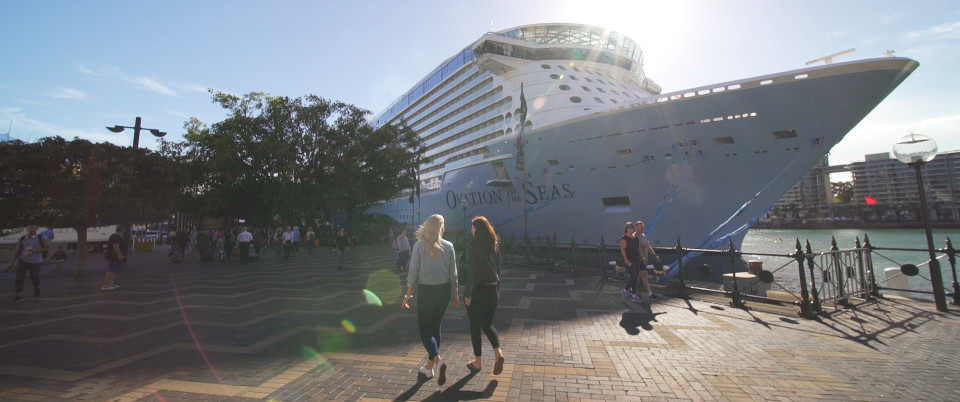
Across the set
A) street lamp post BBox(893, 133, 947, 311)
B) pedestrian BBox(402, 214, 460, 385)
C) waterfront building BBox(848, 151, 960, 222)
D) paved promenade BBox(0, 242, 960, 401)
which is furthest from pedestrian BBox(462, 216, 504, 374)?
waterfront building BBox(848, 151, 960, 222)

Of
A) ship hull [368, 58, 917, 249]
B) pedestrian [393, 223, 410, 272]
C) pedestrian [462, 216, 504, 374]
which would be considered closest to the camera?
pedestrian [462, 216, 504, 374]

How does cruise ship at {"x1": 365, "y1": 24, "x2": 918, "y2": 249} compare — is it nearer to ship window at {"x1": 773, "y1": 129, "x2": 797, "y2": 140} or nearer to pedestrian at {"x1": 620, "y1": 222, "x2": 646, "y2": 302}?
ship window at {"x1": 773, "y1": 129, "x2": 797, "y2": 140}

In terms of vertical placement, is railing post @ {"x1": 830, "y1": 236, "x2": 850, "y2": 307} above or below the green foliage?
below

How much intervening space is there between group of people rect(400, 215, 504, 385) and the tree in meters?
12.1

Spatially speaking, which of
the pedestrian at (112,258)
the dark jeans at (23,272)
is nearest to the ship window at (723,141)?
the pedestrian at (112,258)

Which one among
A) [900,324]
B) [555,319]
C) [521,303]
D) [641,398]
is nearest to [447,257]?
[641,398]

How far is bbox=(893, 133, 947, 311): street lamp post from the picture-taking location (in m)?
6.29

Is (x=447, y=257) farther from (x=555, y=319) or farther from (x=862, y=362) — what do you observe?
(x=862, y=362)

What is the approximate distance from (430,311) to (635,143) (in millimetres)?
12282

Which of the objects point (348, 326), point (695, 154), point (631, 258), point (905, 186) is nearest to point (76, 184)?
point (348, 326)

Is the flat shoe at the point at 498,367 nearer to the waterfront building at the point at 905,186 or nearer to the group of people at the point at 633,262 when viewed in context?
the group of people at the point at 633,262

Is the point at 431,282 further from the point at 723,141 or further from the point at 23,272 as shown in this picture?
the point at 723,141

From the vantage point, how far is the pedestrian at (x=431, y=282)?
11.5ft

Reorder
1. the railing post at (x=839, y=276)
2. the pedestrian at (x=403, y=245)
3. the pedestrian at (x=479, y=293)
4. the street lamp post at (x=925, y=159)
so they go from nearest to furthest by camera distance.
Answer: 1. the pedestrian at (x=479, y=293)
2. the street lamp post at (x=925, y=159)
3. the railing post at (x=839, y=276)
4. the pedestrian at (x=403, y=245)
